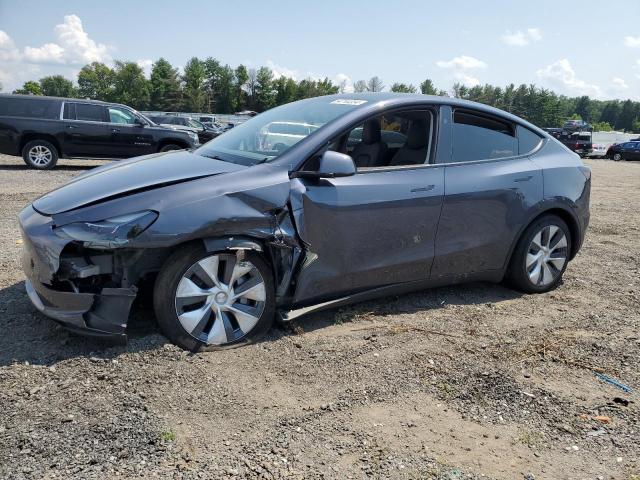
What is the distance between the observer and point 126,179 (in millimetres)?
3373

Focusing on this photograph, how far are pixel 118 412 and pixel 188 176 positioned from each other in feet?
4.73

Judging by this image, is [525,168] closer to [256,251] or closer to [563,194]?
[563,194]

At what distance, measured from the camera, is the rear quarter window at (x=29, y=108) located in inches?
499

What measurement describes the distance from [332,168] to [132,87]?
116 metres

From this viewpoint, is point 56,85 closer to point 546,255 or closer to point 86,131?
point 86,131

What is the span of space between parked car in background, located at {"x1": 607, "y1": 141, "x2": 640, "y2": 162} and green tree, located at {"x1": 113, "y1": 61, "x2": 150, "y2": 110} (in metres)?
89.4

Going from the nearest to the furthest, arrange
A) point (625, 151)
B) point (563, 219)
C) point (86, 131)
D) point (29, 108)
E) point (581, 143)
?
1. point (563, 219)
2. point (29, 108)
3. point (86, 131)
4. point (625, 151)
5. point (581, 143)

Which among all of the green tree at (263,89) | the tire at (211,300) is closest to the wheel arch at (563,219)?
the tire at (211,300)

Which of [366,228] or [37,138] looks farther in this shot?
[37,138]

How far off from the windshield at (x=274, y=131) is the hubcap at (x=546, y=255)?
2.02 meters

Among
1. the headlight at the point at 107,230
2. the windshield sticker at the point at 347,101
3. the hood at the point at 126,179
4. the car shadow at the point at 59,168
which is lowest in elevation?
the car shadow at the point at 59,168

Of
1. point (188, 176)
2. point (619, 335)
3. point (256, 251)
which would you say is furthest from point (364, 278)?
point (619, 335)

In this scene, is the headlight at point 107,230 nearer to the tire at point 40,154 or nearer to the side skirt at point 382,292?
the side skirt at point 382,292

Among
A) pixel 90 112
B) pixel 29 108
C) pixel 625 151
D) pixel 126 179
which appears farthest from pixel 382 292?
pixel 625 151
